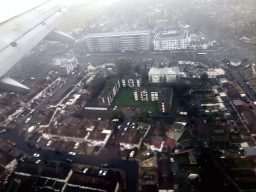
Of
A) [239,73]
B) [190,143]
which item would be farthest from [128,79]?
[239,73]

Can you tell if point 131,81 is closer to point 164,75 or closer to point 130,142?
point 164,75

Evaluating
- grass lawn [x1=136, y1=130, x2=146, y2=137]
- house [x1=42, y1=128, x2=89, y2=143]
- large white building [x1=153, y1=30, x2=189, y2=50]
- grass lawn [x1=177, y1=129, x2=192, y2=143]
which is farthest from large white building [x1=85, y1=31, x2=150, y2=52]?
house [x1=42, y1=128, x2=89, y2=143]

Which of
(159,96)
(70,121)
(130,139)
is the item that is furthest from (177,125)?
(70,121)

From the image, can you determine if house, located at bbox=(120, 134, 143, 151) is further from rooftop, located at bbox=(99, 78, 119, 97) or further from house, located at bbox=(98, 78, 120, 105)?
rooftop, located at bbox=(99, 78, 119, 97)

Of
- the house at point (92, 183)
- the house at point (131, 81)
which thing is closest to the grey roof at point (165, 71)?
the house at point (131, 81)

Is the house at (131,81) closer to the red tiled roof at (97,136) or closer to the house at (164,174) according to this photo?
the red tiled roof at (97,136)
